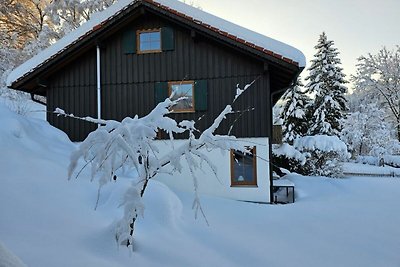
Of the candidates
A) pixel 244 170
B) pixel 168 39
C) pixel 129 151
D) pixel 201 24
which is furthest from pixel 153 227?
pixel 168 39

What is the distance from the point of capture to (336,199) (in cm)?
1145

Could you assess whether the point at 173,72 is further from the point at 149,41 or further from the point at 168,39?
the point at 149,41

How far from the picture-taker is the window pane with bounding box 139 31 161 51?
1122 centimetres

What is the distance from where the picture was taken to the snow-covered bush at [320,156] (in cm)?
1873

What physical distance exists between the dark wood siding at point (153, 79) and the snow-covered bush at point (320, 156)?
954 cm

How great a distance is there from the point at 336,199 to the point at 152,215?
832 centimetres

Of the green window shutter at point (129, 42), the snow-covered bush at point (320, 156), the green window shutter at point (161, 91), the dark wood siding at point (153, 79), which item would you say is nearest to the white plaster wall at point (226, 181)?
the dark wood siding at point (153, 79)

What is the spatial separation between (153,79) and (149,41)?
1378 millimetres

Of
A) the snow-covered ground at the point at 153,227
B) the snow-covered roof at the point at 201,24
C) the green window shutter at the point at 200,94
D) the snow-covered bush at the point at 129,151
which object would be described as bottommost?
the snow-covered ground at the point at 153,227

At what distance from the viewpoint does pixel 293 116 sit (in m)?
22.0

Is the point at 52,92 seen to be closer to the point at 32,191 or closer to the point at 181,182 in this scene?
the point at 181,182

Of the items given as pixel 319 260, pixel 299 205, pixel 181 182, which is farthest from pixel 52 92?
pixel 319 260

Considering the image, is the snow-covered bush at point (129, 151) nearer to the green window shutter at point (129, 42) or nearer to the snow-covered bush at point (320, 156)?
the green window shutter at point (129, 42)

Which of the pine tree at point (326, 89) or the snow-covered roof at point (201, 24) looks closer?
the snow-covered roof at point (201, 24)
